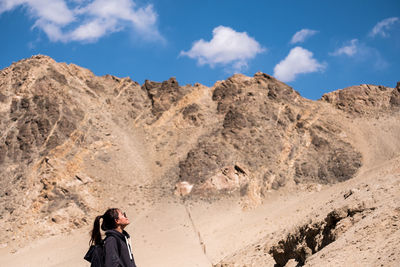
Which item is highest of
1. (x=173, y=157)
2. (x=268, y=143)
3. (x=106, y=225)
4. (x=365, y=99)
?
(x=173, y=157)

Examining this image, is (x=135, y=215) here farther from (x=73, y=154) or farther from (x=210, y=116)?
(x=210, y=116)

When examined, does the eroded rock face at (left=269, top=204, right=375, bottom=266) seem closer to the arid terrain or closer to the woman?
the woman

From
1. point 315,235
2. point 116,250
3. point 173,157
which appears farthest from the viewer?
point 173,157

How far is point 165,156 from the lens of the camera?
124 feet

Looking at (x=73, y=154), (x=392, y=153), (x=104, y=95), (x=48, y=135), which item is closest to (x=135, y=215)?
(x=73, y=154)

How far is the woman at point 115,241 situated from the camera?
4.61m

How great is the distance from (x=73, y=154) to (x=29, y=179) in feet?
12.3

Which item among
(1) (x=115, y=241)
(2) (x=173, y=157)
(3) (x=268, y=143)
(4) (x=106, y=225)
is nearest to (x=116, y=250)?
(1) (x=115, y=241)

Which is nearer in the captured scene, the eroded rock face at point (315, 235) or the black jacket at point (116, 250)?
the black jacket at point (116, 250)

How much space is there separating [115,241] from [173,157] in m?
32.5

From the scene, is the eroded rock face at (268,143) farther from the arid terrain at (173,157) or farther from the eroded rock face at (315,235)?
the eroded rock face at (315,235)

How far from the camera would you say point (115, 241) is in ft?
15.4

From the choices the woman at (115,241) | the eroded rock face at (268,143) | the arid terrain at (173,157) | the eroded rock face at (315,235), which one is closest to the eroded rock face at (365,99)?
the arid terrain at (173,157)

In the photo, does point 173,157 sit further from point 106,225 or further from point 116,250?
point 116,250
